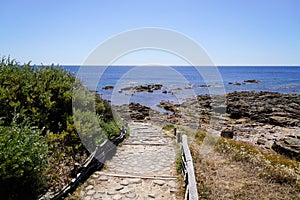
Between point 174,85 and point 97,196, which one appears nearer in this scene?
point 97,196

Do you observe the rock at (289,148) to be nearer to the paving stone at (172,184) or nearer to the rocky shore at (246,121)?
the rocky shore at (246,121)

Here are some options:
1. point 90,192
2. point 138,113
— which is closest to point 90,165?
point 90,192

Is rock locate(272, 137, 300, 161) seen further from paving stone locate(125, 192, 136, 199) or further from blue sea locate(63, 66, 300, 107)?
paving stone locate(125, 192, 136, 199)

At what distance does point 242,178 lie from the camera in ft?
24.2

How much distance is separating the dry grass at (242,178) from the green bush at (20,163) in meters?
3.73

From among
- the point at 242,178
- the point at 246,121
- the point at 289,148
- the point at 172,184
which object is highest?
the point at 172,184

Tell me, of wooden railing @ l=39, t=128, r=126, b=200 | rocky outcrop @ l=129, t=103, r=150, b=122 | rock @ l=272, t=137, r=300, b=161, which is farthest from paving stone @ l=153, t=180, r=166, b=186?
rocky outcrop @ l=129, t=103, r=150, b=122

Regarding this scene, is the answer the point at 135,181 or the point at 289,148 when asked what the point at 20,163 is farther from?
the point at 289,148

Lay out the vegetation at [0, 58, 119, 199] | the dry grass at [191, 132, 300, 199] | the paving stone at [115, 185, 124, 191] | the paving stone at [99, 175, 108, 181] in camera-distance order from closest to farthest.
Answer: the vegetation at [0, 58, 119, 199] → the paving stone at [115, 185, 124, 191] → the dry grass at [191, 132, 300, 199] → the paving stone at [99, 175, 108, 181]

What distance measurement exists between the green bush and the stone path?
3.76ft

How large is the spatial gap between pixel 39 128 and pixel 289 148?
12366 millimetres

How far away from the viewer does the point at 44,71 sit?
368 inches

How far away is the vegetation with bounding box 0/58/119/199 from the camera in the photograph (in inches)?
184

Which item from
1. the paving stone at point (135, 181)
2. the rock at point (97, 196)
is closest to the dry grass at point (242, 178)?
the paving stone at point (135, 181)
